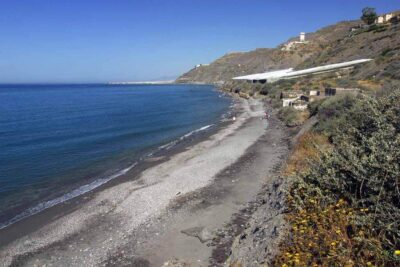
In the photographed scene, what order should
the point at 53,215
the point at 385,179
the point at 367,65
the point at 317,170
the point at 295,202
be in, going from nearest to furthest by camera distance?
the point at 385,179 < the point at 295,202 < the point at 317,170 < the point at 53,215 < the point at 367,65

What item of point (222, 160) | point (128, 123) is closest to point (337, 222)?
point (222, 160)

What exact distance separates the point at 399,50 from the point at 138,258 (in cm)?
5113

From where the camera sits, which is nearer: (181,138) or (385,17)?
(181,138)

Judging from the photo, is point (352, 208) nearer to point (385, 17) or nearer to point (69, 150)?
point (69, 150)

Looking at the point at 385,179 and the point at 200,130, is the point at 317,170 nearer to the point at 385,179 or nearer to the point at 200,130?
the point at 385,179

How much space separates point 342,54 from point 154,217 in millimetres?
70011

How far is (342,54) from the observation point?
72875 mm

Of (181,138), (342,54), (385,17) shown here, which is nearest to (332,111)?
(181,138)

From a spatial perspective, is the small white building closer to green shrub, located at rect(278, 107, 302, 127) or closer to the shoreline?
green shrub, located at rect(278, 107, 302, 127)

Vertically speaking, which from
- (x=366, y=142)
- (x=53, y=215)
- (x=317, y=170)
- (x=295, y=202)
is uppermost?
(x=366, y=142)

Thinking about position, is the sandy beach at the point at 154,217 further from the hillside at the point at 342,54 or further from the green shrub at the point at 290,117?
the hillside at the point at 342,54

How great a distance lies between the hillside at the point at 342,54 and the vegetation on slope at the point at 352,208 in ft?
99.3

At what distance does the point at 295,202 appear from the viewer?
7324 millimetres

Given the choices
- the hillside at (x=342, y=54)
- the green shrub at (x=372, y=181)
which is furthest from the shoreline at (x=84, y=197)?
the hillside at (x=342, y=54)
